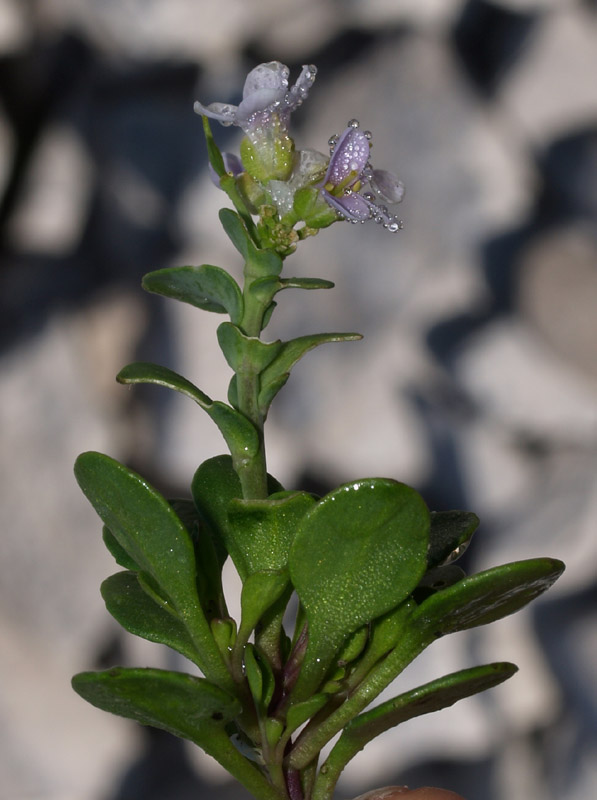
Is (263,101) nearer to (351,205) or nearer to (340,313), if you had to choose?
(351,205)

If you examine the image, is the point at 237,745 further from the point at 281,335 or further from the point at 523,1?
the point at 523,1

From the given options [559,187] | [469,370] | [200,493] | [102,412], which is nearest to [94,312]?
[102,412]

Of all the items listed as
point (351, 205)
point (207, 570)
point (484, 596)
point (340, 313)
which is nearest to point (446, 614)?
point (484, 596)

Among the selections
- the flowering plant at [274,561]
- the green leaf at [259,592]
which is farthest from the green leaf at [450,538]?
the green leaf at [259,592]

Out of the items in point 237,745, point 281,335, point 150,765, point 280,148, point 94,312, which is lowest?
point 150,765

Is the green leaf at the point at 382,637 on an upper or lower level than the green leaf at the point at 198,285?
lower

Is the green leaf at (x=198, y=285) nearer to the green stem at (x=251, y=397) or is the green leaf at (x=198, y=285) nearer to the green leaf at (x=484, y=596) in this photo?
the green stem at (x=251, y=397)
